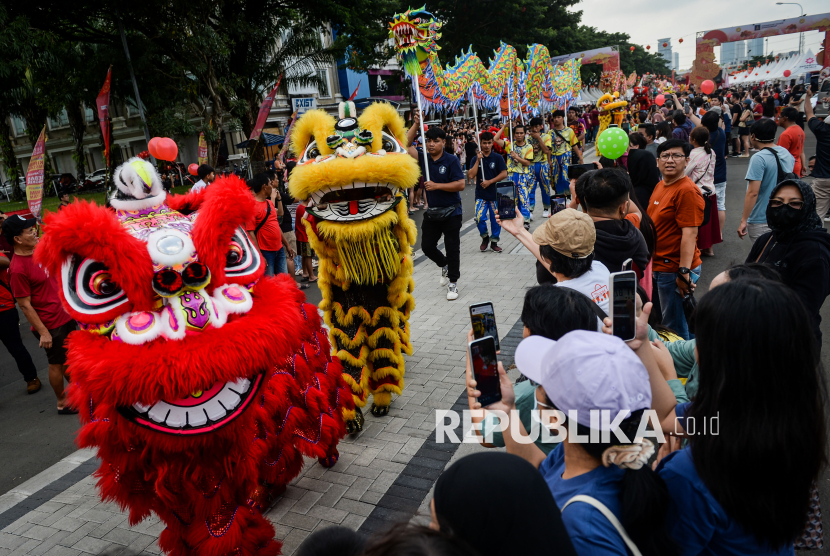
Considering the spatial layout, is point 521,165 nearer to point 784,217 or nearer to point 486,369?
point 784,217

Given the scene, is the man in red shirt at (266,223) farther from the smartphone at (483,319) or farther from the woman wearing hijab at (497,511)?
the woman wearing hijab at (497,511)

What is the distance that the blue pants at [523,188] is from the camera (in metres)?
9.46

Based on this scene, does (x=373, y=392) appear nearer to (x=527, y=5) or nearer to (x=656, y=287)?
(x=656, y=287)

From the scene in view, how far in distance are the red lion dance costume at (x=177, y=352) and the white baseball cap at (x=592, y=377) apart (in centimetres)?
136

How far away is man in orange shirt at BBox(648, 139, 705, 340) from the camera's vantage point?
409cm

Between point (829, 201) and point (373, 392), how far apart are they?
7099 mm

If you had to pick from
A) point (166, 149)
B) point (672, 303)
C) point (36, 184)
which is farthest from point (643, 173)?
point (36, 184)

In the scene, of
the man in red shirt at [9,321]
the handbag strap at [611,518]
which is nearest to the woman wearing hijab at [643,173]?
A: the handbag strap at [611,518]

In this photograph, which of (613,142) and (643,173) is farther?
(613,142)

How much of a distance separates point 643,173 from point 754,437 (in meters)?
4.74

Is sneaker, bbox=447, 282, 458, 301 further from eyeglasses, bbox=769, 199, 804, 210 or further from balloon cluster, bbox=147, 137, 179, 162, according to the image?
eyeglasses, bbox=769, 199, 804, 210

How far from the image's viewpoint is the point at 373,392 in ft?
13.5

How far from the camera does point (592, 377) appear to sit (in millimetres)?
1336

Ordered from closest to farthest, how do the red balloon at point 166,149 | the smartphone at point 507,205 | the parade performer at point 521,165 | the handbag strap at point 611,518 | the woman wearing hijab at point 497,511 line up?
the woman wearing hijab at point 497,511 < the handbag strap at point 611,518 < the smartphone at point 507,205 < the red balloon at point 166,149 < the parade performer at point 521,165
